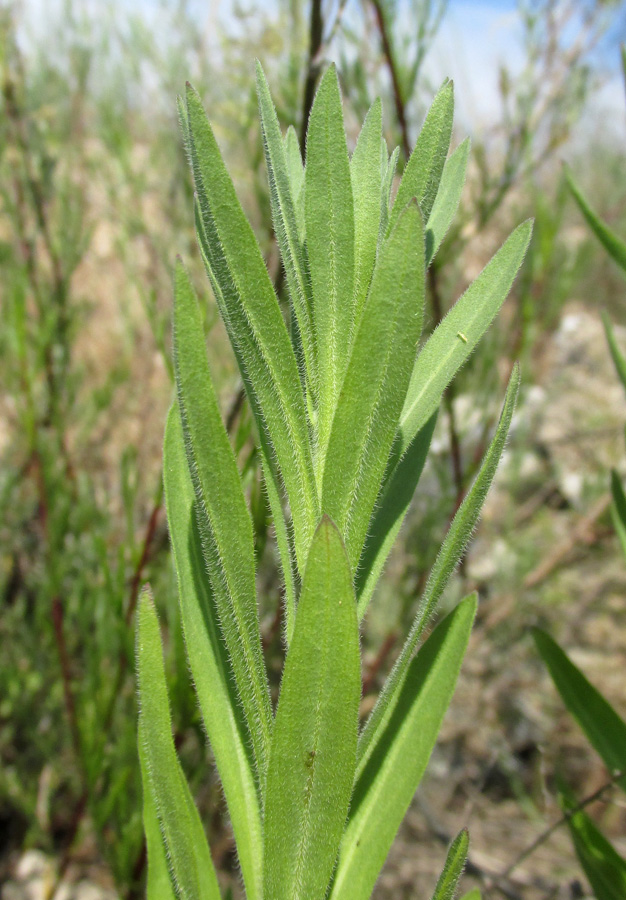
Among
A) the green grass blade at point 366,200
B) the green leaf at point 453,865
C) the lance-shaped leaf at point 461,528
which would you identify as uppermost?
the green grass blade at point 366,200

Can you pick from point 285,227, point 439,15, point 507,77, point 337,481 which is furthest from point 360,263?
point 507,77

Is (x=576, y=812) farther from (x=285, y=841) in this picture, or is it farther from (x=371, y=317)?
(x=371, y=317)

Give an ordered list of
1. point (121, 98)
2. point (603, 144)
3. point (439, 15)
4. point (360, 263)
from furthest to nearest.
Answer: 1. point (603, 144)
2. point (121, 98)
3. point (439, 15)
4. point (360, 263)

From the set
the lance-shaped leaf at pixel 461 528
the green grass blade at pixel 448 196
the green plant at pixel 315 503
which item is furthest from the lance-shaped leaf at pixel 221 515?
the green grass blade at pixel 448 196

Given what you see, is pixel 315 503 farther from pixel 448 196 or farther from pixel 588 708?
pixel 588 708

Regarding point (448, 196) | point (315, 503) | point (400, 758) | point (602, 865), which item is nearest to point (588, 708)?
point (602, 865)

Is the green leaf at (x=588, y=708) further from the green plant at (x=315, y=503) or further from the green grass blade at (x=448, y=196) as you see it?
the green grass blade at (x=448, y=196)
